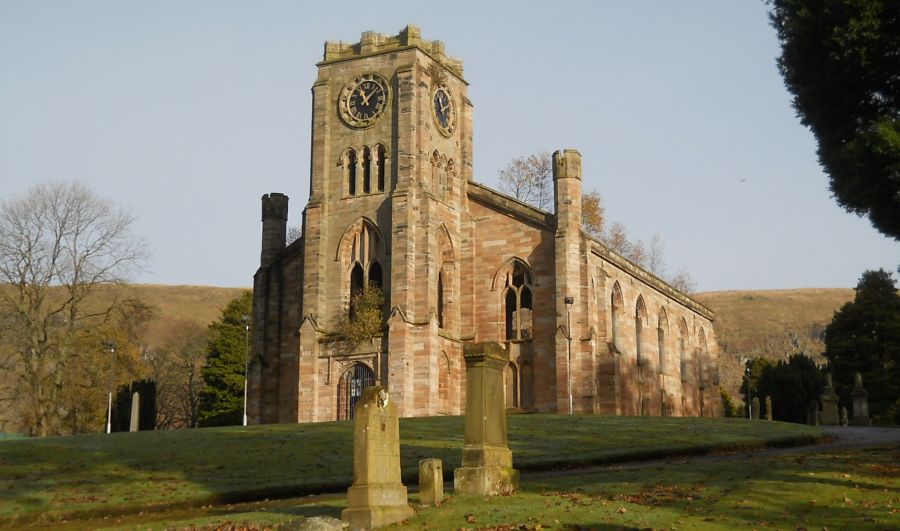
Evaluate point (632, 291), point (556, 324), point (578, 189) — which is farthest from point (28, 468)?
point (632, 291)

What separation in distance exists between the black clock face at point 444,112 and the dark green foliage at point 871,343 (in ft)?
98.8

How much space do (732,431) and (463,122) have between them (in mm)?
26506

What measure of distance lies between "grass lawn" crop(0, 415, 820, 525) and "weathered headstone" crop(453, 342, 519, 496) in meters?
4.23

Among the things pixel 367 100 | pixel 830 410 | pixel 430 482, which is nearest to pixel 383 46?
pixel 367 100

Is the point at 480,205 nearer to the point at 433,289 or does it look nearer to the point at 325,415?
the point at 433,289

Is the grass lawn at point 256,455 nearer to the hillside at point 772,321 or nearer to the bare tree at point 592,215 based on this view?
the bare tree at point 592,215

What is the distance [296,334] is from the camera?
171 feet

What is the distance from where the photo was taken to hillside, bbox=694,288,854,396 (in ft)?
541

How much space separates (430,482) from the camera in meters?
20.4

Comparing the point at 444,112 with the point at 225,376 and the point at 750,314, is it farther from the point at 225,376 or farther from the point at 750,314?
the point at 750,314

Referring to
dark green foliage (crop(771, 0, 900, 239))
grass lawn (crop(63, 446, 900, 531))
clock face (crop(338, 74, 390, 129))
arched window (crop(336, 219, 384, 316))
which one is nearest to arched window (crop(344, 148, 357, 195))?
clock face (crop(338, 74, 390, 129))

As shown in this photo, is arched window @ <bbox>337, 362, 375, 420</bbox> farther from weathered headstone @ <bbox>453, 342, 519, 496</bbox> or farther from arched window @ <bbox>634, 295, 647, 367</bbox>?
weathered headstone @ <bbox>453, 342, 519, 496</bbox>

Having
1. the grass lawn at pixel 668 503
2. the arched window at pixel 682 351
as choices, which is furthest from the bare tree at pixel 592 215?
the grass lawn at pixel 668 503

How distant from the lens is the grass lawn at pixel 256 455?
2503 cm
